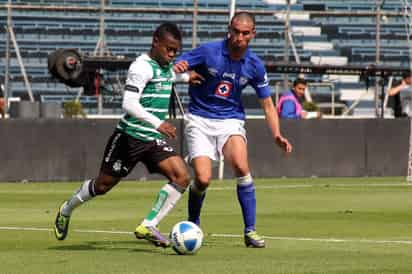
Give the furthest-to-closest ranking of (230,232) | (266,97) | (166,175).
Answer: (230,232) → (266,97) → (166,175)

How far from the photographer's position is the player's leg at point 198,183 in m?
12.0

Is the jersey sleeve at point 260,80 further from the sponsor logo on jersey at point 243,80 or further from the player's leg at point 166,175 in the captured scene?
the player's leg at point 166,175

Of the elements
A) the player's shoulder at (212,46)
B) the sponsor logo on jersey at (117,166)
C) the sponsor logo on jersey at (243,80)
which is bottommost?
the sponsor logo on jersey at (117,166)

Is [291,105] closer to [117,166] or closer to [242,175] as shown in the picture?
[242,175]

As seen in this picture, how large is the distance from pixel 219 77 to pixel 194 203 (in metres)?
1.19

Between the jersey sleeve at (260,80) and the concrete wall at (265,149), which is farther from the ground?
the jersey sleeve at (260,80)

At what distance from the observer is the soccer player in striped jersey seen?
1132cm

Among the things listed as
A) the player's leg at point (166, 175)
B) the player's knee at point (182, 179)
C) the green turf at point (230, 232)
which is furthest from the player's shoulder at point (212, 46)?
the green turf at point (230, 232)

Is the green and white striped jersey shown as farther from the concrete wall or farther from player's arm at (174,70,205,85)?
the concrete wall

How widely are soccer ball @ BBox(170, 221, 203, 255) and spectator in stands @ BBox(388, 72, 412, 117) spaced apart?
1846 centimetres

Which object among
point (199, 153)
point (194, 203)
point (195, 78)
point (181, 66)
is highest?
point (181, 66)

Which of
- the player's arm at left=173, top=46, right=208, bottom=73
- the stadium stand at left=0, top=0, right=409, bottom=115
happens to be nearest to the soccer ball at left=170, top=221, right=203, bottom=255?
the player's arm at left=173, top=46, right=208, bottom=73

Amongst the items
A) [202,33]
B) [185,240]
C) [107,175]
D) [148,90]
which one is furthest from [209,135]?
[202,33]

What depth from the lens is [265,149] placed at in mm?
27375
